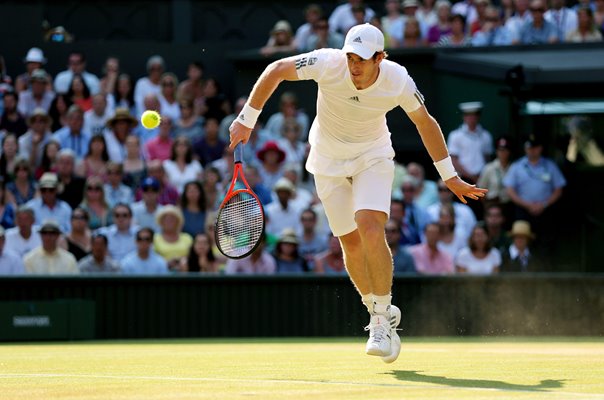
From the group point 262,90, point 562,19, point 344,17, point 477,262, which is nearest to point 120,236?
point 477,262

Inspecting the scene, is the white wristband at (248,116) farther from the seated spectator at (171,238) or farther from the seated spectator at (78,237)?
the seated spectator at (78,237)

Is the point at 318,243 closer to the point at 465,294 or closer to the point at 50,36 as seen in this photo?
the point at 465,294

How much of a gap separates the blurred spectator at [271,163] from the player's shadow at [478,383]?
A: 8.01m

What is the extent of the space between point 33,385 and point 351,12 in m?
11.7

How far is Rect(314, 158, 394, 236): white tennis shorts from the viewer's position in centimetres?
792

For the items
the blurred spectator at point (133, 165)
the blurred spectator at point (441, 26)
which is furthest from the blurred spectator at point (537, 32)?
the blurred spectator at point (133, 165)

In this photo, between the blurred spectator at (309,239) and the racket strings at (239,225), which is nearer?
the racket strings at (239,225)

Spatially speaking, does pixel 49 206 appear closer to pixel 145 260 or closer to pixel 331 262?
pixel 145 260

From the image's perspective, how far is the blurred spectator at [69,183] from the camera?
14.7 meters

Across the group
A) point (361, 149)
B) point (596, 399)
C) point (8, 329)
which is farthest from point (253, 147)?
point (596, 399)

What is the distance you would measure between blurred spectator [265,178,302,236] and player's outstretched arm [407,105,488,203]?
619 cm

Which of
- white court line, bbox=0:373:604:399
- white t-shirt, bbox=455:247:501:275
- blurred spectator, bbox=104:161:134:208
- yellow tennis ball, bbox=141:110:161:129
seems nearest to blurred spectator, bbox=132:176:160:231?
blurred spectator, bbox=104:161:134:208

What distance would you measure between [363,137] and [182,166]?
7.10 metres

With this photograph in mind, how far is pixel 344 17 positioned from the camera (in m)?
17.6
